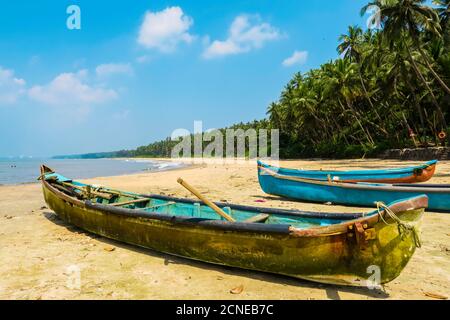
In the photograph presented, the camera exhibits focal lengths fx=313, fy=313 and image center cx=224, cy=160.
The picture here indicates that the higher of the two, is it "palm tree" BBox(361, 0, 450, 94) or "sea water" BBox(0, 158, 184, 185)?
"palm tree" BBox(361, 0, 450, 94)

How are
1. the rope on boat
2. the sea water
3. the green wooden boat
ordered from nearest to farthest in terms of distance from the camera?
1. the rope on boat
2. the green wooden boat
3. the sea water

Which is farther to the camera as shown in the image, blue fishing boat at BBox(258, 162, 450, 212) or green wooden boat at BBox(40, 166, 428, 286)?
blue fishing boat at BBox(258, 162, 450, 212)

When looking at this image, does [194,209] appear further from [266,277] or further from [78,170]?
[78,170]

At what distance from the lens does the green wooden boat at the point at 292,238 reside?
11.7ft

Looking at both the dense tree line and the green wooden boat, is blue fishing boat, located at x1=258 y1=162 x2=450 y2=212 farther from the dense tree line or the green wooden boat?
the dense tree line

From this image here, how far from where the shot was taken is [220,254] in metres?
4.52

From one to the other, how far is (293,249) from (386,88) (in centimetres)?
2919

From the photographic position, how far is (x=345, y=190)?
30.6 ft

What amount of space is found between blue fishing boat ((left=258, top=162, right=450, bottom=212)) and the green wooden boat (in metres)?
4.46

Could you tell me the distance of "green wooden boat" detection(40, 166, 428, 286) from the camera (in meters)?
3.56

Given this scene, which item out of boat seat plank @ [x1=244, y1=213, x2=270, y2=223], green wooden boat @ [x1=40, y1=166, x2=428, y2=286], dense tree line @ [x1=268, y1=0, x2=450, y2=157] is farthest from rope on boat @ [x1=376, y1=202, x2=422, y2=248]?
dense tree line @ [x1=268, y1=0, x2=450, y2=157]

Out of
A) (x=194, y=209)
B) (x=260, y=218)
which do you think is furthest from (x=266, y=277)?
(x=194, y=209)
